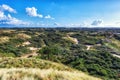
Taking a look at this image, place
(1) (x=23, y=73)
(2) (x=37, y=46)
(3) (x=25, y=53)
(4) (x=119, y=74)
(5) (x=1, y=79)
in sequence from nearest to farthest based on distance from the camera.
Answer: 1. (5) (x=1, y=79)
2. (1) (x=23, y=73)
3. (4) (x=119, y=74)
4. (3) (x=25, y=53)
5. (2) (x=37, y=46)

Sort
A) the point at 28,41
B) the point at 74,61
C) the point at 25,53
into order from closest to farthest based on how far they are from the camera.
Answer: the point at 74,61 → the point at 25,53 → the point at 28,41

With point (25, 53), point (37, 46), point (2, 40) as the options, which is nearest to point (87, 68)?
point (25, 53)

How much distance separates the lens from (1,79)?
920 centimetres

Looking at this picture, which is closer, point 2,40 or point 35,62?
point 35,62

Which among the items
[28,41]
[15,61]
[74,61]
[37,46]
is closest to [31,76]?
[15,61]

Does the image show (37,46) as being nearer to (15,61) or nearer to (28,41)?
(28,41)

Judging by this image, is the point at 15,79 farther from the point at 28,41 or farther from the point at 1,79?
the point at 28,41

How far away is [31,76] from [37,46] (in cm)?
9194

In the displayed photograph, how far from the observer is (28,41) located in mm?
109375

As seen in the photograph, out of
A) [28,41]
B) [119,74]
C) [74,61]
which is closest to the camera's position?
[119,74]

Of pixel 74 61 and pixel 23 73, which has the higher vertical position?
pixel 23 73

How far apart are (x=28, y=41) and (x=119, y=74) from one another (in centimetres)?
6235

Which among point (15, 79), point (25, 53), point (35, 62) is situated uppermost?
point (15, 79)

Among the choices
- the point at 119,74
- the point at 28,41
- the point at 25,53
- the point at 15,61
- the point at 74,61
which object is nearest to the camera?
the point at 15,61
